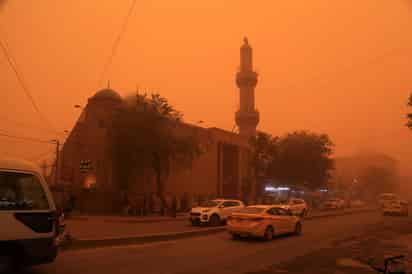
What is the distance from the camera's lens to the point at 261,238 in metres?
17.3

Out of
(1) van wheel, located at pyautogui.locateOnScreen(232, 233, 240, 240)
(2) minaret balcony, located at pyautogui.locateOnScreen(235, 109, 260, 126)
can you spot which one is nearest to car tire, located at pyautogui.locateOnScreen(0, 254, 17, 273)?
(1) van wheel, located at pyautogui.locateOnScreen(232, 233, 240, 240)

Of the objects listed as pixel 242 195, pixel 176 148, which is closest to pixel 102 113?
pixel 176 148

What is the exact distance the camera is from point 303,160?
58.9 metres

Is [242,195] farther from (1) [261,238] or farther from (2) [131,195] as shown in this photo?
(1) [261,238]

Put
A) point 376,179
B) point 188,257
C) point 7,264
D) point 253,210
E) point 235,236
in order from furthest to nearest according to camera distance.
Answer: point 376,179 → point 235,236 → point 253,210 → point 188,257 → point 7,264

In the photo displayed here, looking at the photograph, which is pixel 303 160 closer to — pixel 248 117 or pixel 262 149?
pixel 262 149

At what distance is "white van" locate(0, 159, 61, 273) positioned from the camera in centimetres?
818

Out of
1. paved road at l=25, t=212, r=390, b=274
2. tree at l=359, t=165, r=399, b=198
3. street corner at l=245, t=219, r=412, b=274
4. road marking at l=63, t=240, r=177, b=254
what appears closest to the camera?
paved road at l=25, t=212, r=390, b=274

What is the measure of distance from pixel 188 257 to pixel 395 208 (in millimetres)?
31735

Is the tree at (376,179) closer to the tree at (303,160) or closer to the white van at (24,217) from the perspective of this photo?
the tree at (303,160)

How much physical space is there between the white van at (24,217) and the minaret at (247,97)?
73.9 meters

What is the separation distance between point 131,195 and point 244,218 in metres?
24.9

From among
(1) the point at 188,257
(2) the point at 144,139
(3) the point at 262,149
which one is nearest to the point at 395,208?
(3) the point at 262,149

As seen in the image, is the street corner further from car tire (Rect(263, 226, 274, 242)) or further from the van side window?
the van side window
